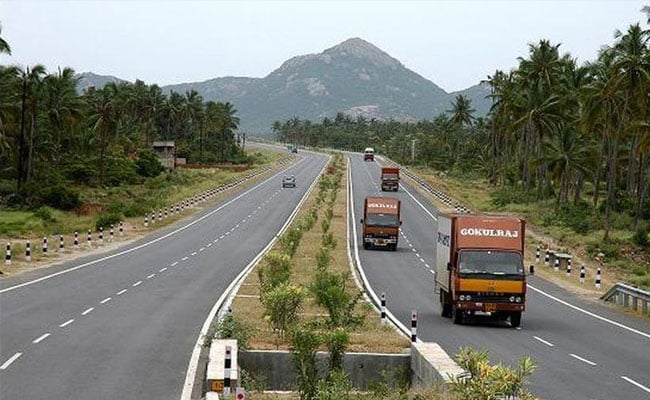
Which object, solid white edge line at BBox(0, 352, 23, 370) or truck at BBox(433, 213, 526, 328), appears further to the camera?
truck at BBox(433, 213, 526, 328)

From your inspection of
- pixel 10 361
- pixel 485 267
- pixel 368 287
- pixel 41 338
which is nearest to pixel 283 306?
pixel 41 338

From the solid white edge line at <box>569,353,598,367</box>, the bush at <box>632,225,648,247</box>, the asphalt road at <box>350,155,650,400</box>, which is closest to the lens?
the asphalt road at <box>350,155,650,400</box>

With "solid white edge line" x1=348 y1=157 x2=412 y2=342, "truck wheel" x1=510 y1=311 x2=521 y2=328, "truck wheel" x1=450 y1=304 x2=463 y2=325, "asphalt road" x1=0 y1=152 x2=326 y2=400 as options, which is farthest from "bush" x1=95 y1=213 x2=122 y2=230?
"truck wheel" x1=510 y1=311 x2=521 y2=328

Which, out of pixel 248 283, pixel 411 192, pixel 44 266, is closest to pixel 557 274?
pixel 248 283

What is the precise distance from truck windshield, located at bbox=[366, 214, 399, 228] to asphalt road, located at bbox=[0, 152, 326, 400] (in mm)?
6961

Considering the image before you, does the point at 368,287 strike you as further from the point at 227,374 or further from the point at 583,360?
the point at 227,374

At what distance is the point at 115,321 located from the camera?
75.8ft

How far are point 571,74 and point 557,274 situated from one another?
44859mm

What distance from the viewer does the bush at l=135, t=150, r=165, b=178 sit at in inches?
4161

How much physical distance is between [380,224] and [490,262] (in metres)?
26.5

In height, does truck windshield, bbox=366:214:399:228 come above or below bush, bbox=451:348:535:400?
below

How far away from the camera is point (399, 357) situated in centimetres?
1848

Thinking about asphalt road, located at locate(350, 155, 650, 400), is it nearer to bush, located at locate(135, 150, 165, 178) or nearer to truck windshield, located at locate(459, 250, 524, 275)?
truck windshield, located at locate(459, 250, 524, 275)

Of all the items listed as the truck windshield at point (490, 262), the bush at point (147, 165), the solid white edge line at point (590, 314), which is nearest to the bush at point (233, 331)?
the truck windshield at point (490, 262)
